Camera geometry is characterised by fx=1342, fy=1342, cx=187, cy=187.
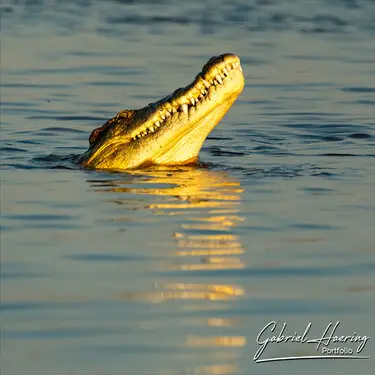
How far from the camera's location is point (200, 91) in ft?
39.2

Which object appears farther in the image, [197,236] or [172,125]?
[172,125]

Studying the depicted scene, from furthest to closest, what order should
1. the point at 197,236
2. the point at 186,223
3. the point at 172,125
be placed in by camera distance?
1. the point at 172,125
2. the point at 186,223
3. the point at 197,236

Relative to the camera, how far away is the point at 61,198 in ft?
36.1

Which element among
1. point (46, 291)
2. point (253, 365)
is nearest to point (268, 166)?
point (46, 291)

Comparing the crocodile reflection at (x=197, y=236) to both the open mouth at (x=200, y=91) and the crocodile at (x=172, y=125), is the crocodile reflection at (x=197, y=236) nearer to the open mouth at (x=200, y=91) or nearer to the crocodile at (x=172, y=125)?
the crocodile at (x=172, y=125)

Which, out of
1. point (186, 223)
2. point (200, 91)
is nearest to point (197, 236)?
point (186, 223)

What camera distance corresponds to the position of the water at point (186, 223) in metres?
7.09

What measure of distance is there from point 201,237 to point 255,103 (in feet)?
26.4

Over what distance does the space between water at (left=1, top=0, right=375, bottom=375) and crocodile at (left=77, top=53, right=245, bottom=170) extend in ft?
0.70

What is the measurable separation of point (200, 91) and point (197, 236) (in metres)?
2.76

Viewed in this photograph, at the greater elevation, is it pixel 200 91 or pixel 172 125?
pixel 200 91

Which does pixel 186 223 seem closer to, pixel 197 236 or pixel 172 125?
pixel 197 236

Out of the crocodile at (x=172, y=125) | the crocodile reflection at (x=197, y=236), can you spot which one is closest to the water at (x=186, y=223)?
the crocodile reflection at (x=197, y=236)

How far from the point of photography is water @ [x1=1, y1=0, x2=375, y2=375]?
7090 mm
